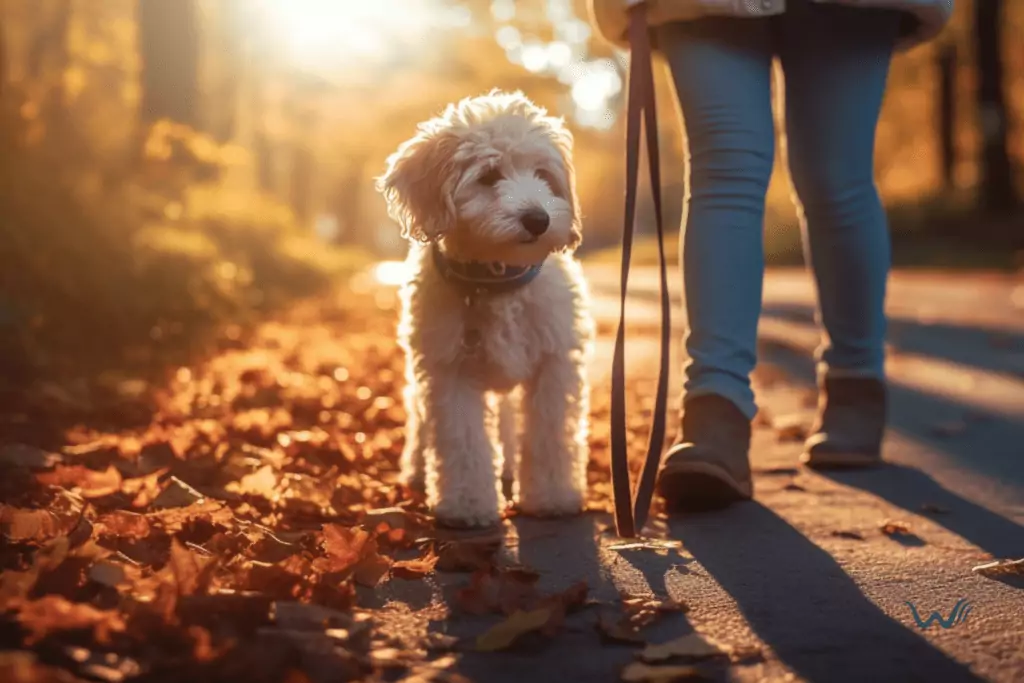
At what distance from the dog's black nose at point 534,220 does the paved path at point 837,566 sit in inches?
37.1

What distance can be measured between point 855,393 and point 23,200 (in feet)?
17.6

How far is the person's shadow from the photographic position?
7.48ft

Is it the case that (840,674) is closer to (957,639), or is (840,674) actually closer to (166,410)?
(957,639)

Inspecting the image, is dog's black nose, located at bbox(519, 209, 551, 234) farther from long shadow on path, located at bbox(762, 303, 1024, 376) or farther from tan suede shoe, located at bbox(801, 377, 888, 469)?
long shadow on path, located at bbox(762, 303, 1024, 376)

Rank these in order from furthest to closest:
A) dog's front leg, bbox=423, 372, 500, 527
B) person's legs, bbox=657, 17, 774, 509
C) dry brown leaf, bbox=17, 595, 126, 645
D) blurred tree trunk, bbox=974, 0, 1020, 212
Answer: blurred tree trunk, bbox=974, 0, 1020, 212 < person's legs, bbox=657, 17, 774, 509 < dog's front leg, bbox=423, 372, 500, 527 < dry brown leaf, bbox=17, 595, 126, 645

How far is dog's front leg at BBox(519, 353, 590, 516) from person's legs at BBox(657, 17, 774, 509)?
38 centimetres

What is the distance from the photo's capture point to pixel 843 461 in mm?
4359

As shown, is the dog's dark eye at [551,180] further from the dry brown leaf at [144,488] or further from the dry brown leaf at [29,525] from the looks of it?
the dry brown leaf at [29,525]

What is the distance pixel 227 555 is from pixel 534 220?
Result: 1.33m

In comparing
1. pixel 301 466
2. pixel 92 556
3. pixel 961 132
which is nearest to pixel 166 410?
pixel 301 466

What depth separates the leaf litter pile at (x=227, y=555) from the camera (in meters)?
2.17

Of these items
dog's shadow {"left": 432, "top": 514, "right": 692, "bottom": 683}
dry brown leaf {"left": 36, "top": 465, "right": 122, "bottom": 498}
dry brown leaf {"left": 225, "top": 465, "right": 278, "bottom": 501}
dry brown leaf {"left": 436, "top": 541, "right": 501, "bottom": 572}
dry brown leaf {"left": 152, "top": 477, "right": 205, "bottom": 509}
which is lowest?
dog's shadow {"left": 432, "top": 514, "right": 692, "bottom": 683}

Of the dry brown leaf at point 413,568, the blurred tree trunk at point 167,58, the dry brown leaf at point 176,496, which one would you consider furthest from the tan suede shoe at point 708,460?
the blurred tree trunk at point 167,58

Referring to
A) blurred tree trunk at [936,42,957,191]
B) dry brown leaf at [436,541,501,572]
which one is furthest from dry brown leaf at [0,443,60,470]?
blurred tree trunk at [936,42,957,191]
